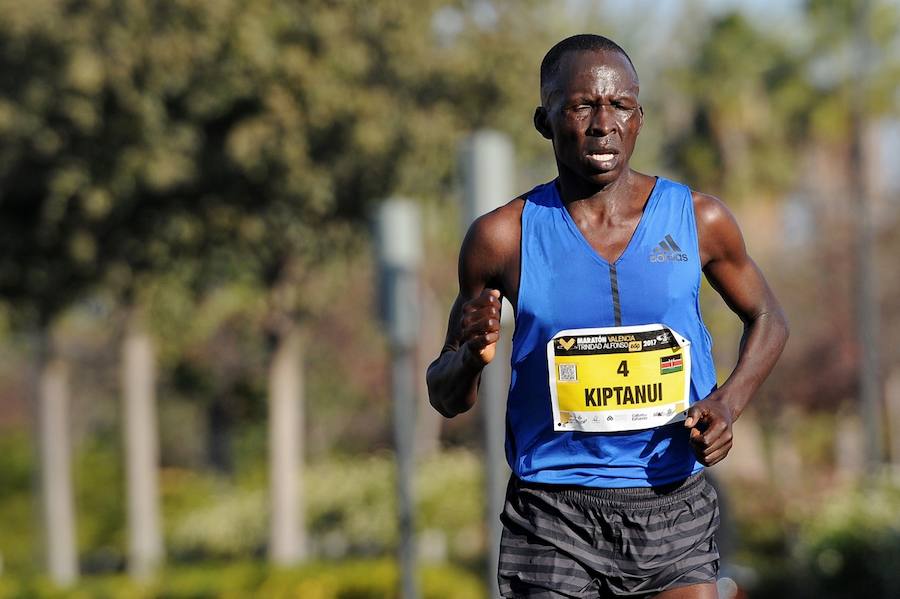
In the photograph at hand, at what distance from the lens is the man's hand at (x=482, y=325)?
11.3 feet

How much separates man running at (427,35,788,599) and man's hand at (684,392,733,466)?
6 cm

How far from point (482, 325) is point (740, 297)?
73 cm

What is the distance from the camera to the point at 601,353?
3.65 m

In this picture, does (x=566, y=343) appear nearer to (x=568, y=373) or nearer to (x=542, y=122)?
(x=568, y=373)

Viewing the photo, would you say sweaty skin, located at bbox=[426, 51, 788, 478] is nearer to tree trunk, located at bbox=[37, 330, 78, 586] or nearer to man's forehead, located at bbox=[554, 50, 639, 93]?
man's forehead, located at bbox=[554, 50, 639, 93]

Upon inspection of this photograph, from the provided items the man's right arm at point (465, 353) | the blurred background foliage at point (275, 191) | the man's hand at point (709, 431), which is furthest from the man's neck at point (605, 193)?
the blurred background foliage at point (275, 191)

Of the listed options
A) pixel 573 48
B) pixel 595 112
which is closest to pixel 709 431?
pixel 595 112

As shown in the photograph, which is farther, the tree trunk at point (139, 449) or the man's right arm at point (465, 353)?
the tree trunk at point (139, 449)

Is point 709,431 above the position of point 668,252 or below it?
below

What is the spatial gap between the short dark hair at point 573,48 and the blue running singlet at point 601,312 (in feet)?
1.00

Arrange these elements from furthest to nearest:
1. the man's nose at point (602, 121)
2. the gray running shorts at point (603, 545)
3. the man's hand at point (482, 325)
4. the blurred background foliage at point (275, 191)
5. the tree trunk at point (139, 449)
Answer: the tree trunk at point (139, 449) → the blurred background foliage at point (275, 191) → the gray running shorts at point (603, 545) → the man's nose at point (602, 121) → the man's hand at point (482, 325)

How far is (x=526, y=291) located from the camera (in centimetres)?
367

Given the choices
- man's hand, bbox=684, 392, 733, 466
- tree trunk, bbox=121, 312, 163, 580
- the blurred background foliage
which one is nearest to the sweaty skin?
man's hand, bbox=684, 392, 733, 466

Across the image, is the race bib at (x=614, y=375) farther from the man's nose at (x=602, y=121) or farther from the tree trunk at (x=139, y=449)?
the tree trunk at (x=139, y=449)
